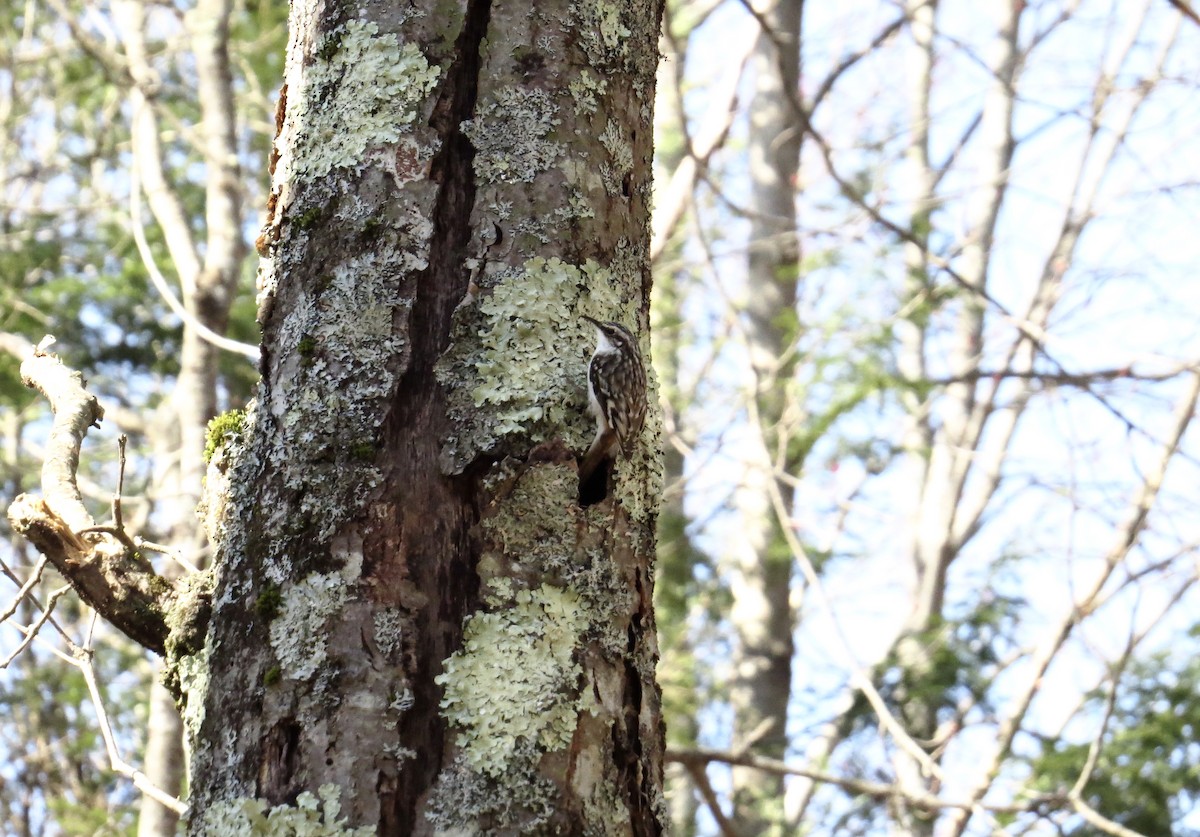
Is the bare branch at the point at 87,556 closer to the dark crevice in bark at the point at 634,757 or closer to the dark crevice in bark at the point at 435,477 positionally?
the dark crevice in bark at the point at 435,477

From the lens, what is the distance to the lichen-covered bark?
1670mm

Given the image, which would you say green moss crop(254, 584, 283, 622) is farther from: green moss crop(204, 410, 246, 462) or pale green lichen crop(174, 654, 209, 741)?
green moss crop(204, 410, 246, 462)

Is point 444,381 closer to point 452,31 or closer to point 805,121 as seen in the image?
point 452,31

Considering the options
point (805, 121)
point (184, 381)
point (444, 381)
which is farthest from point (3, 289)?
point (444, 381)

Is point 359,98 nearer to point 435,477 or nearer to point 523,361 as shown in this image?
point 523,361

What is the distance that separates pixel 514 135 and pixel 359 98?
0.26 meters

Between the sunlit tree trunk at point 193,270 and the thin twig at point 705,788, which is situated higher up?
the sunlit tree trunk at point 193,270

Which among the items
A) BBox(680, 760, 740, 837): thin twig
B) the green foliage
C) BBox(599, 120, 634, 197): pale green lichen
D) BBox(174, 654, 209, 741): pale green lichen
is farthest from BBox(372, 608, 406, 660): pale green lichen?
the green foliage

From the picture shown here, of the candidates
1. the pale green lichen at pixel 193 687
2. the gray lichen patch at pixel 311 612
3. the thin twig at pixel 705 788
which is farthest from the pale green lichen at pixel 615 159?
the thin twig at pixel 705 788

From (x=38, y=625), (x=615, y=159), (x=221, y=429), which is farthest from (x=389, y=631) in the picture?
(x=38, y=625)

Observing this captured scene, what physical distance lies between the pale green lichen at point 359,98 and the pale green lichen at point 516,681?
786 mm

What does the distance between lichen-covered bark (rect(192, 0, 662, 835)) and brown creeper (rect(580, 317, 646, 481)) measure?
3 centimetres

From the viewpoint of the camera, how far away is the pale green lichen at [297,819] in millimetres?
1581

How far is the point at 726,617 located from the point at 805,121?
266 inches
